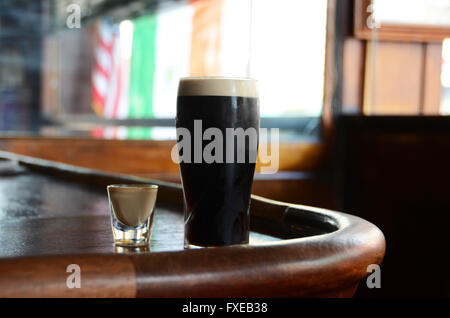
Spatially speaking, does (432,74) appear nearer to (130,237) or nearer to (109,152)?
(109,152)

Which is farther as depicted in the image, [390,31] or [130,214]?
[390,31]

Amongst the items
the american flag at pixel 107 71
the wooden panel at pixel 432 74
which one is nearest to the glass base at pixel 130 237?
the wooden panel at pixel 432 74

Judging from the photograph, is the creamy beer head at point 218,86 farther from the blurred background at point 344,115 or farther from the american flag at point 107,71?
the american flag at point 107,71

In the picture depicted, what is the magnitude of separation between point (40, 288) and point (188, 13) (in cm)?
496

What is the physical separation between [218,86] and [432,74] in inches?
133

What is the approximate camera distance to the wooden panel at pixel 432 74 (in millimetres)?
3721

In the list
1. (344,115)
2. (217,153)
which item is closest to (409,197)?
(344,115)

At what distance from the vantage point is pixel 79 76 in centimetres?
662

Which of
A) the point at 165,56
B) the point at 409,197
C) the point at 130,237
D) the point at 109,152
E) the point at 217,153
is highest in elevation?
the point at 165,56

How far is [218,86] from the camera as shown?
25.5 inches

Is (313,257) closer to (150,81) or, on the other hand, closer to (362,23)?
(362,23)

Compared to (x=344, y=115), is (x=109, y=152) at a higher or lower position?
lower

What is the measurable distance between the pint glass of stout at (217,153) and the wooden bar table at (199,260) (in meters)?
0.07

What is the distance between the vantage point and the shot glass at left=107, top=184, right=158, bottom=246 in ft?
2.23
